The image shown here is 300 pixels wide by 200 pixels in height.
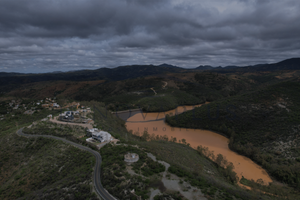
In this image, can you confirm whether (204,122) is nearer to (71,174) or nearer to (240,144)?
(240,144)

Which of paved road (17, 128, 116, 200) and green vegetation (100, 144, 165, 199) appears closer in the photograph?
paved road (17, 128, 116, 200)

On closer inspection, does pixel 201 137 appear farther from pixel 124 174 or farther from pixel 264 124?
pixel 124 174

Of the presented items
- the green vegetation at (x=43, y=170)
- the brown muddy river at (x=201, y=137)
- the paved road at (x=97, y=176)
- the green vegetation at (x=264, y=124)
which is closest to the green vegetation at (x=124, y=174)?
the paved road at (x=97, y=176)

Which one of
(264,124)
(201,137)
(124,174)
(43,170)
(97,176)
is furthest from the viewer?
(201,137)

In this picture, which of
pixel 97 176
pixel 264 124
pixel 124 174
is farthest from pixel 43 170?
pixel 264 124

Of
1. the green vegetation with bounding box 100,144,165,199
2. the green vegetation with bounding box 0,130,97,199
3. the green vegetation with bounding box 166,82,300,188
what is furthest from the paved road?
the green vegetation with bounding box 166,82,300,188

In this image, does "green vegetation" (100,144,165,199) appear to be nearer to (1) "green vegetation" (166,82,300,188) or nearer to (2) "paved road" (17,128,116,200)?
(2) "paved road" (17,128,116,200)

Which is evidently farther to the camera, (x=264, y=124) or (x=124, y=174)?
(x=264, y=124)

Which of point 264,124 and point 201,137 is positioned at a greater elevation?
point 264,124

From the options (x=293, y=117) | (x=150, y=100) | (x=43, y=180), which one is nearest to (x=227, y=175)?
(x=43, y=180)

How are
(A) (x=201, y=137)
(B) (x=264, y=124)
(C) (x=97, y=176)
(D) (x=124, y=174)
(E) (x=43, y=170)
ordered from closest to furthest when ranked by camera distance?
(D) (x=124, y=174) < (C) (x=97, y=176) < (E) (x=43, y=170) < (B) (x=264, y=124) < (A) (x=201, y=137)
